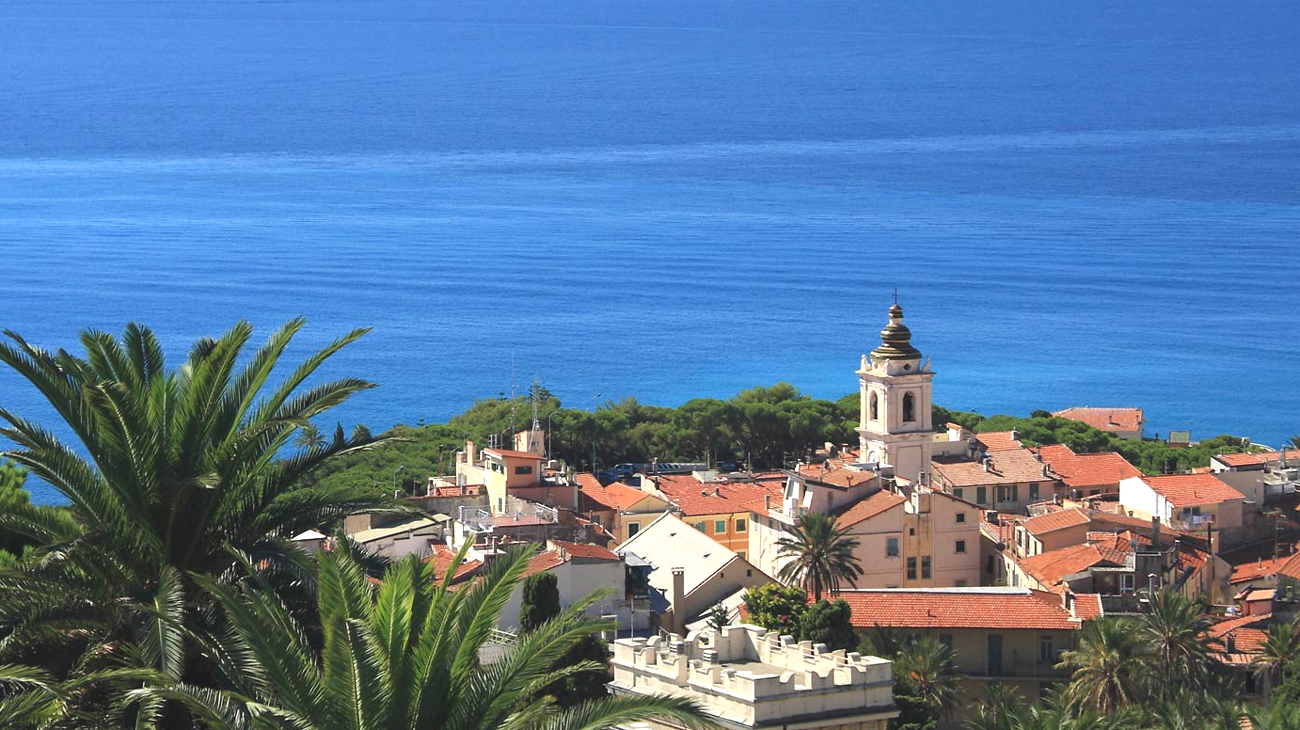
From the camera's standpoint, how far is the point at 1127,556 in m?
35.7

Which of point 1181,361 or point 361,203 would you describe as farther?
point 361,203

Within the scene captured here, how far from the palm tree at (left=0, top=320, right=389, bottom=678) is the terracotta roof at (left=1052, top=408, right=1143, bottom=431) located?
54489mm

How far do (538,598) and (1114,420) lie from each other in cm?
4335

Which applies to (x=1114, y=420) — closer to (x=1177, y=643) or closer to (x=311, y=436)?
(x=311, y=436)

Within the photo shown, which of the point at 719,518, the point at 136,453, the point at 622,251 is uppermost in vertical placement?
the point at 622,251

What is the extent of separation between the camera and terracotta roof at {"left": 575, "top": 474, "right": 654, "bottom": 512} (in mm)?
44438

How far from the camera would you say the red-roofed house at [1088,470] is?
46.1 m

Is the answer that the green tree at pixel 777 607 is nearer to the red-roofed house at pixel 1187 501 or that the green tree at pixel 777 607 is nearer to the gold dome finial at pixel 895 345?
the red-roofed house at pixel 1187 501

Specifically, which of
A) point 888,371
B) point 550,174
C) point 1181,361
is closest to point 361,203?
point 550,174

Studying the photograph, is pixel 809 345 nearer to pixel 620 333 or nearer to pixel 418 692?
pixel 620 333

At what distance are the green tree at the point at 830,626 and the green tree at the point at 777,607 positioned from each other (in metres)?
A: 0.52

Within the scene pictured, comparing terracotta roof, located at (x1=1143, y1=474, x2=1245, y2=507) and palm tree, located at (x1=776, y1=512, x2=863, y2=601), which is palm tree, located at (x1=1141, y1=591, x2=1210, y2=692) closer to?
palm tree, located at (x1=776, y1=512, x2=863, y2=601)

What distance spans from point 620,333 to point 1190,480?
64.2 m

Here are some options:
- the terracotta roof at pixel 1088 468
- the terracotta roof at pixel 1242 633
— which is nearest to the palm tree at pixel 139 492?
the terracotta roof at pixel 1242 633
